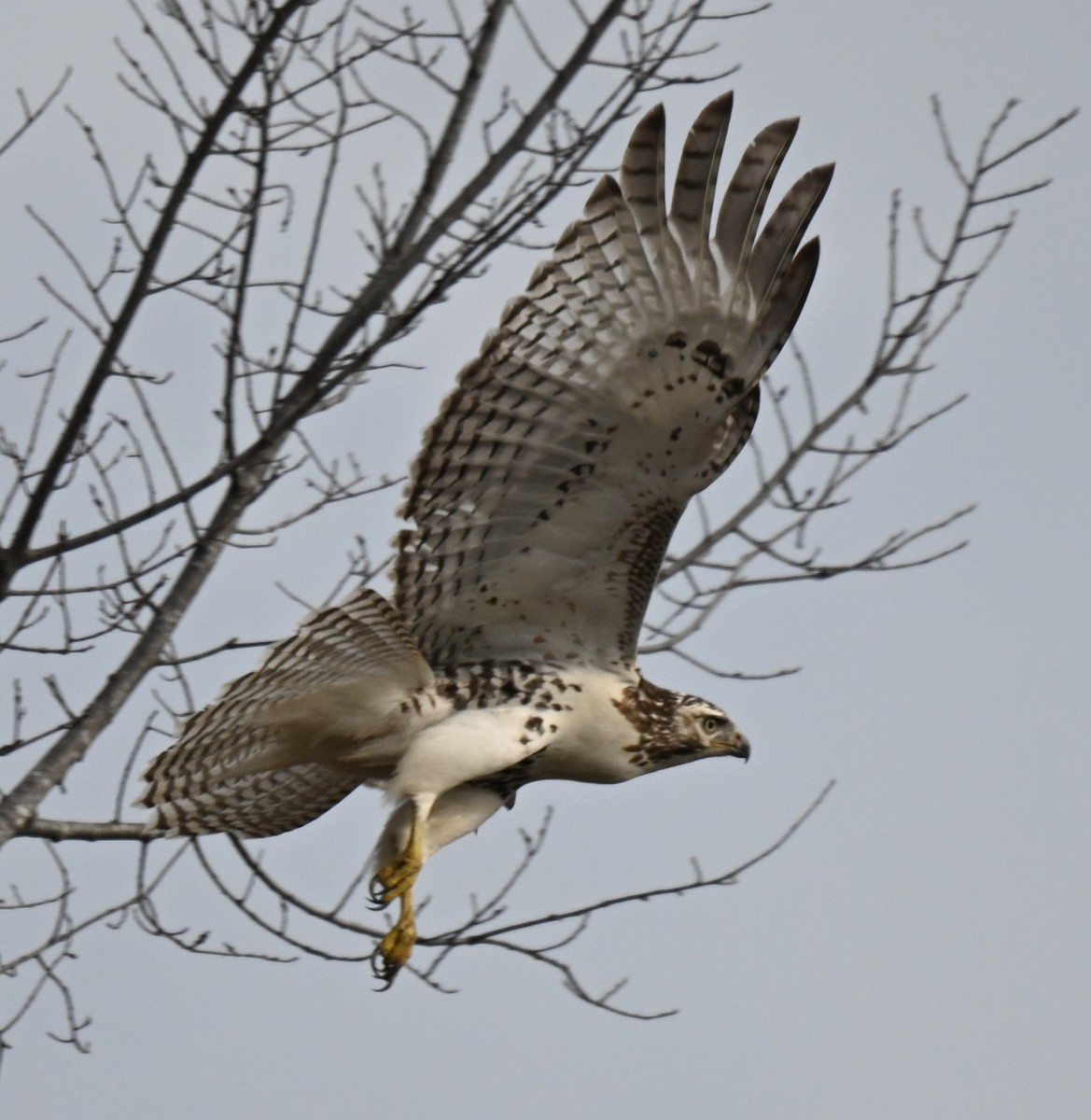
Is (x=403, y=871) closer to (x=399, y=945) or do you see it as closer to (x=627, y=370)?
(x=399, y=945)

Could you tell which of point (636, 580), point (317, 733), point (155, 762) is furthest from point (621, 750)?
point (155, 762)

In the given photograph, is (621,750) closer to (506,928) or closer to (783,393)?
(506,928)

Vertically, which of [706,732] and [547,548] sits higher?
[547,548]

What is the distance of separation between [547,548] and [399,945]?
3.85 ft

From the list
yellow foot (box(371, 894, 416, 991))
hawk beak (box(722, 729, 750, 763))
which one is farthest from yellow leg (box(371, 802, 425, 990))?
hawk beak (box(722, 729, 750, 763))

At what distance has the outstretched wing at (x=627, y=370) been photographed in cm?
459

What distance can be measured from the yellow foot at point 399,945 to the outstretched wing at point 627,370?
98cm

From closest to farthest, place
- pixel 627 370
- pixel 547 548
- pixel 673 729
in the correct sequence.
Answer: pixel 627 370
pixel 547 548
pixel 673 729

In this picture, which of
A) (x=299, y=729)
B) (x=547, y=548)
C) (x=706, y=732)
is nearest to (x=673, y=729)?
(x=706, y=732)

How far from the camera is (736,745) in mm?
5219

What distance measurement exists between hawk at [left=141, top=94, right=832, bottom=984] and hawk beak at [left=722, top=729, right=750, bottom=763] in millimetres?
175

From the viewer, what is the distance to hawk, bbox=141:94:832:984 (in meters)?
4.61

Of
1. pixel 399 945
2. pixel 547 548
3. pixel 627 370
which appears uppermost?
pixel 627 370

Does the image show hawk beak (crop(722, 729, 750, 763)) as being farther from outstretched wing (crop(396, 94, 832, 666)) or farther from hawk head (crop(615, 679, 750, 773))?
outstretched wing (crop(396, 94, 832, 666))
